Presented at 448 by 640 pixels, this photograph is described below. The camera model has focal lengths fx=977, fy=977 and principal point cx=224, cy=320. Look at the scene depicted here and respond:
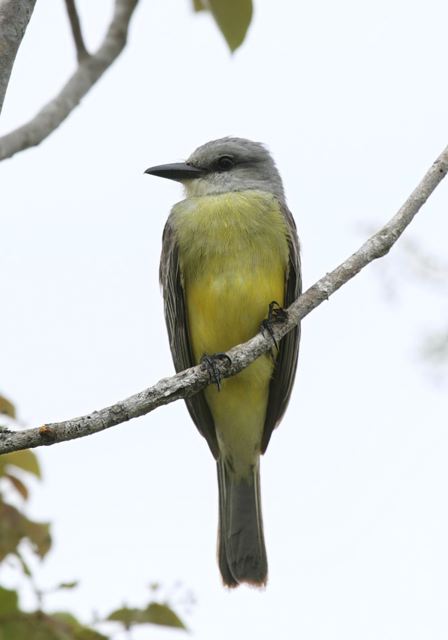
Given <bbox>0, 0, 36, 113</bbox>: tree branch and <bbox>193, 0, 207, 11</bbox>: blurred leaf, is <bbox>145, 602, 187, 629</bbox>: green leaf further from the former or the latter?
<bbox>193, 0, 207, 11</bbox>: blurred leaf

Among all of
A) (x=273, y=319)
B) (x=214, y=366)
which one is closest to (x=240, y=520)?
(x=273, y=319)

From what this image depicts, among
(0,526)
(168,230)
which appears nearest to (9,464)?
(0,526)

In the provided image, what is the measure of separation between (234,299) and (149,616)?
2.06 m

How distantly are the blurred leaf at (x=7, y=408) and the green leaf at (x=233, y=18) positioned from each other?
1.66 metres

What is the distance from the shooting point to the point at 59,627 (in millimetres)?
3816

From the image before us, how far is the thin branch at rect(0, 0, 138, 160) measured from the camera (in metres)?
3.90

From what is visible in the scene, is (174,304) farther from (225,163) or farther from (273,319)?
(225,163)

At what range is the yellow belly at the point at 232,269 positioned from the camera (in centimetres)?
559

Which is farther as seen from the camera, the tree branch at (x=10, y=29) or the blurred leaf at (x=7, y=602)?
the blurred leaf at (x=7, y=602)

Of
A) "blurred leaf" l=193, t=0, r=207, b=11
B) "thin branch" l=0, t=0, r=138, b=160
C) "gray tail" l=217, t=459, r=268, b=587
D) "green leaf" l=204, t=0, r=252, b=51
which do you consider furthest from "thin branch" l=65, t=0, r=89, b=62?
"gray tail" l=217, t=459, r=268, b=587

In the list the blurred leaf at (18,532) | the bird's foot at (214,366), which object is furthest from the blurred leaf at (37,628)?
the bird's foot at (214,366)

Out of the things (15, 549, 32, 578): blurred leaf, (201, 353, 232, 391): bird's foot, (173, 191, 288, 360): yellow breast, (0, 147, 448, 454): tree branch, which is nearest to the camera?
(0, 147, 448, 454): tree branch

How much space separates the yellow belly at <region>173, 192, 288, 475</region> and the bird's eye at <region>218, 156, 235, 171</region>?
1.38ft

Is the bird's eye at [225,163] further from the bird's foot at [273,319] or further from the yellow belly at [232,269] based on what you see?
the bird's foot at [273,319]
